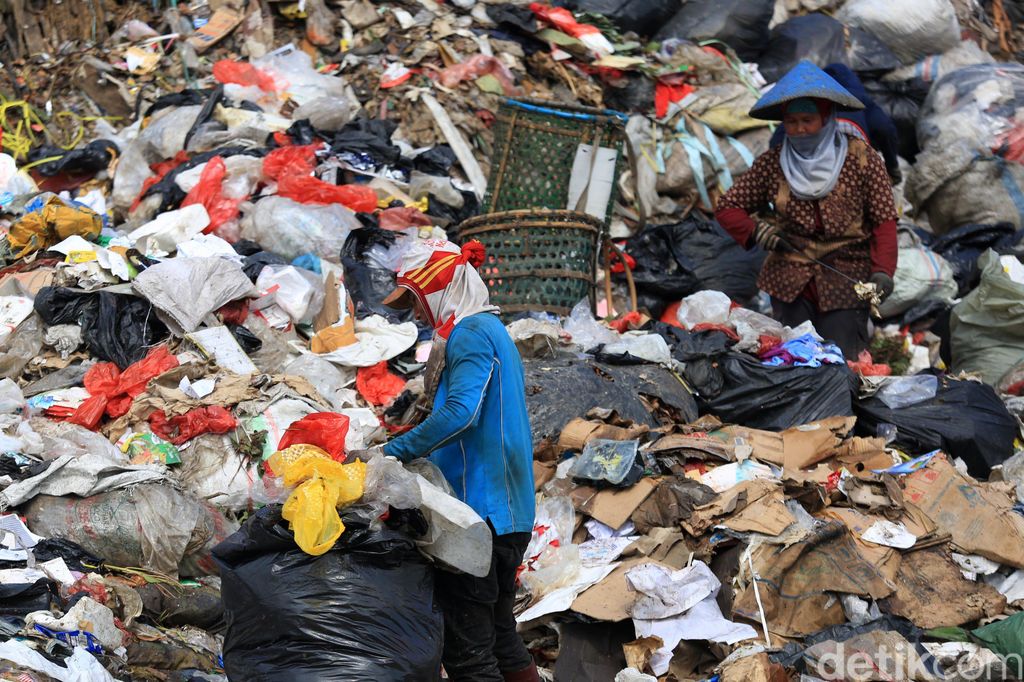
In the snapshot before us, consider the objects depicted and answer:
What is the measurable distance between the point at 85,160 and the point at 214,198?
1325 millimetres

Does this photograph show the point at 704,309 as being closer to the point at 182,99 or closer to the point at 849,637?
the point at 849,637

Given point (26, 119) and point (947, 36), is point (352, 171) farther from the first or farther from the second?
point (947, 36)

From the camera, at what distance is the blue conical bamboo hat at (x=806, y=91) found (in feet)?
18.5

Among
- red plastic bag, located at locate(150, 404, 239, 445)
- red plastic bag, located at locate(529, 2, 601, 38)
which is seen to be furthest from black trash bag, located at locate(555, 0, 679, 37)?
red plastic bag, located at locate(150, 404, 239, 445)

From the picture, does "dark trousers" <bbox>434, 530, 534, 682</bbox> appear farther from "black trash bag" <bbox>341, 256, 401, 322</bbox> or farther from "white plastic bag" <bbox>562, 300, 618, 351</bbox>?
"black trash bag" <bbox>341, 256, 401, 322</bbox>

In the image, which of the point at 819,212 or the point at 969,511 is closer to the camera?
the point at 969,511

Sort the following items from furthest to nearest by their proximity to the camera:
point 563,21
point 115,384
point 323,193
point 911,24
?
point 911,24
point 563,21
point 323,193
point 115,384

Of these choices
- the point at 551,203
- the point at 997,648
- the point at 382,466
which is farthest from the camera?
the point at 551,203

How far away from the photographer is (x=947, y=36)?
29.4ft

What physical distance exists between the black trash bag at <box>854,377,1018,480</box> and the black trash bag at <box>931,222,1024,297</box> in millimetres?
2014

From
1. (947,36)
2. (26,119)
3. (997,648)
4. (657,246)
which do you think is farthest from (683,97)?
(997,648)

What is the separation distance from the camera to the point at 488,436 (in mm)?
3182

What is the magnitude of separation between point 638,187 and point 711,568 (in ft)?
12.4

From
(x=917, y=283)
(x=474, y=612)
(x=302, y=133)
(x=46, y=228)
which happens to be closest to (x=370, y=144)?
(x=302, y=133)
